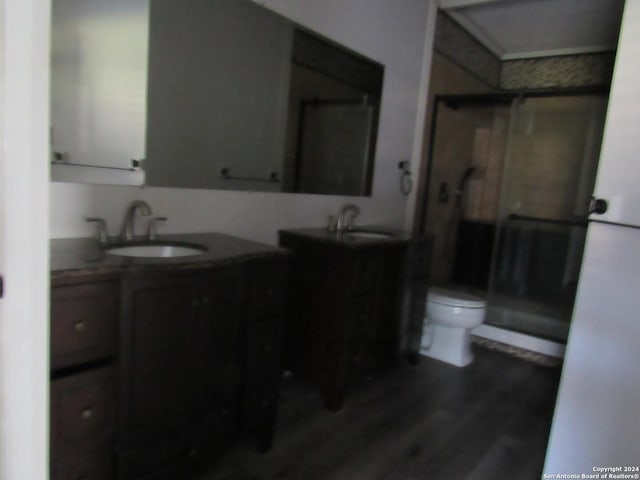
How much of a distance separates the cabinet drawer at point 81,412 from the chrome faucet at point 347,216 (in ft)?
5.08

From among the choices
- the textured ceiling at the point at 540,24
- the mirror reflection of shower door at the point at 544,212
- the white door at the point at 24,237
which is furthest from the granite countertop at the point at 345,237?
the textured ceiling at the point at 540,24

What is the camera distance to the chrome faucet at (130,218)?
1596 millimetres

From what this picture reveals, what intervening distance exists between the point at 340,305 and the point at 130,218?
1.00 metres

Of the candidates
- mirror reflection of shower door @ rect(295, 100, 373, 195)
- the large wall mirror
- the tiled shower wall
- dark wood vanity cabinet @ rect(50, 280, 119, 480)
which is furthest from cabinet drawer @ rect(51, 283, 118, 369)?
the tiled shower wall

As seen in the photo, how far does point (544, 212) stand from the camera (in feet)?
12.1

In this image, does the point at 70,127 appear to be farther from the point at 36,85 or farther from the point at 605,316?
the point at 605,316

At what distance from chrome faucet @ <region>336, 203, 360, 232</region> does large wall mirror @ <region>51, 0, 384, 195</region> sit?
149mm

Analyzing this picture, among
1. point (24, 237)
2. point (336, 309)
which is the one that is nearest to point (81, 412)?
point (24, 237)

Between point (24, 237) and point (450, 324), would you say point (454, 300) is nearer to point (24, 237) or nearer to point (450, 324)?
point (450, 324)

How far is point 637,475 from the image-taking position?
1.41 m

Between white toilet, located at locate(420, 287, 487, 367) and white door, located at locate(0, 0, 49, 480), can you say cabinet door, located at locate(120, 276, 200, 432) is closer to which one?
white door, located at locate(0, 0, 49, 480)

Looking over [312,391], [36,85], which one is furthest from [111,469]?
[312,391]

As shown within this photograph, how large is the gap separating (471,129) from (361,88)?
6.29 feet

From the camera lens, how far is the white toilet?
9.17ft
